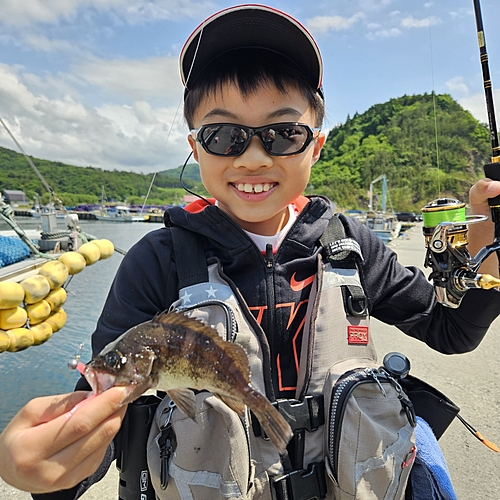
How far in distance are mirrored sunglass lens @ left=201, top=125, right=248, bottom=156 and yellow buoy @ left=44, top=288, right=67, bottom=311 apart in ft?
15.1

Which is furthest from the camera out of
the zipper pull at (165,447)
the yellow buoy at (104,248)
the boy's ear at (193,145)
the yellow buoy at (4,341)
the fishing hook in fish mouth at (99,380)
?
the yellow buoy at (104,248)

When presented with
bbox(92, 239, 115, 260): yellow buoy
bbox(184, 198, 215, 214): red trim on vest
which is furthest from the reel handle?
bbox(92, 239, 115, 260): yellow buoy

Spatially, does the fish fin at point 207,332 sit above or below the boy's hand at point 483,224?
below

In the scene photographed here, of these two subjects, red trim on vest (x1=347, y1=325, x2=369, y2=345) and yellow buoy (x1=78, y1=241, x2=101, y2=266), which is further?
yellow buoy (x1=78, y1=241, x2=101, y2=266)

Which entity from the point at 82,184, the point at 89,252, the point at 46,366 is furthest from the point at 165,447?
the point at 82,184

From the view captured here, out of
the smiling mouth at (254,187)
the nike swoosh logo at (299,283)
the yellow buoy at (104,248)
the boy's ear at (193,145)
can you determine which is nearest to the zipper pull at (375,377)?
the nike swoosh logo at (299,283)

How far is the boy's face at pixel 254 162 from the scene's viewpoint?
1754 millimetres

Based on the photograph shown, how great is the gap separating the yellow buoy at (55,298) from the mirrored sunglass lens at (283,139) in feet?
15.6

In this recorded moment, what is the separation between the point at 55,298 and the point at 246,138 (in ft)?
15.8

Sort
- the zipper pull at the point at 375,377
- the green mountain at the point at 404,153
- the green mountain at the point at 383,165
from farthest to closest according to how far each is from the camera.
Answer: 1. the green mountain at the point at 404,153
2. the green mountain at the point at 383,165
3. the zipper pull at the point at 375,377

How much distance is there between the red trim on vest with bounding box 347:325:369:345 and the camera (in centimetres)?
177

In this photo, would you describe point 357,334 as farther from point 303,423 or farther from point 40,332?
point 40,332

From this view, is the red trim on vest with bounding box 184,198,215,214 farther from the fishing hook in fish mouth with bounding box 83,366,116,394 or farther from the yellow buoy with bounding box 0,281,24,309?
the yellow buoy with bounding box 0,281,24,309

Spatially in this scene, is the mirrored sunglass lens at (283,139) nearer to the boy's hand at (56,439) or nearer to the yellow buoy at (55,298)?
the boy's hand at (56,439)
